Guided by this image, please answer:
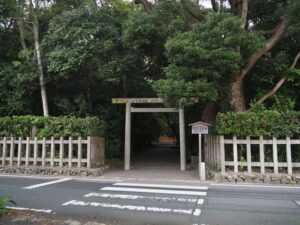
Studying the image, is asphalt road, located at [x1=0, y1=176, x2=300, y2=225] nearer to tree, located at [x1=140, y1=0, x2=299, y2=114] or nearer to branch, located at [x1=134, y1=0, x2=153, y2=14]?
tree, located at [x1=140, y1=0, x2=299, y2=114]

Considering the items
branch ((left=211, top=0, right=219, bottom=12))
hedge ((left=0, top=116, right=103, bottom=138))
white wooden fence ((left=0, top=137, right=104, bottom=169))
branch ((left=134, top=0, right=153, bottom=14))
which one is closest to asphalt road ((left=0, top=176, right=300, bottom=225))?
white wooden fence ((left=0, top=137, right=104, bottom=169))

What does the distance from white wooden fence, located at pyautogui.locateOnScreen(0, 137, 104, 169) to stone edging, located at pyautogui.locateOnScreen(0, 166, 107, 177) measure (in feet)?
0.74

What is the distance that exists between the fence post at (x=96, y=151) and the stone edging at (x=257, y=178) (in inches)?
220

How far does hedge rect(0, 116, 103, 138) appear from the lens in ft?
36.1

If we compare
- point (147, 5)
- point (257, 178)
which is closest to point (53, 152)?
point (257, 178)

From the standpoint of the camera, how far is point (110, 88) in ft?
52.4

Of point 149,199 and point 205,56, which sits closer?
point 149,199

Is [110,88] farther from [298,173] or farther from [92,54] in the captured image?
[298,173]

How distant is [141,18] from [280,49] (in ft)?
25.9

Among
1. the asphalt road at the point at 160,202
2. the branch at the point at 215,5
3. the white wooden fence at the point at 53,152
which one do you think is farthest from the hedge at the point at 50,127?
the branch at the point at 215,5

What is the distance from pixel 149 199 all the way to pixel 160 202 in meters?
0.43

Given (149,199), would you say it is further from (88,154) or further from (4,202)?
(88,154)

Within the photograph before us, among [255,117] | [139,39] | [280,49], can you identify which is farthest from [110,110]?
[280,49]

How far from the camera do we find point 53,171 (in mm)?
10719
